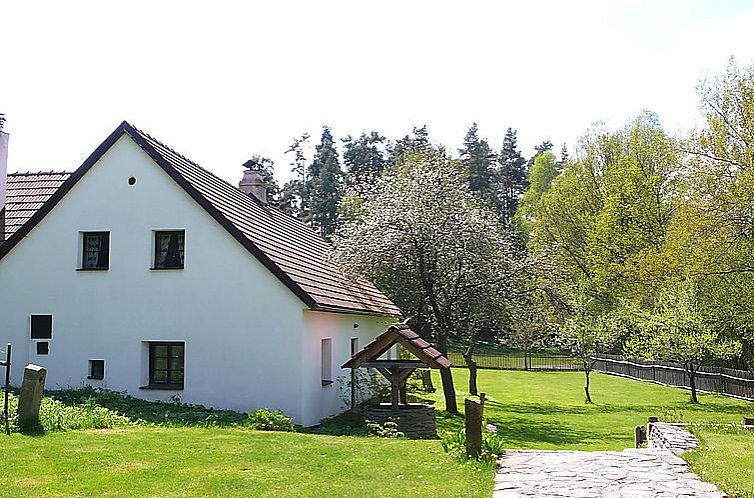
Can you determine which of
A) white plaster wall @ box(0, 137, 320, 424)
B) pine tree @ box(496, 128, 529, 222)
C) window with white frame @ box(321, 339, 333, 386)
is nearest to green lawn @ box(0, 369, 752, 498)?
white plaster wall @ box(0, 137, 320, 424)

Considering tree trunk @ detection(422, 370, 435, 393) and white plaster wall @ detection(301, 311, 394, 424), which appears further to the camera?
tree trunk @ detection(422, 370, 435, 393)

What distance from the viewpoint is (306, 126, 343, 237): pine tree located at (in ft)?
203

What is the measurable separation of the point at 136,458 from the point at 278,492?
279cm

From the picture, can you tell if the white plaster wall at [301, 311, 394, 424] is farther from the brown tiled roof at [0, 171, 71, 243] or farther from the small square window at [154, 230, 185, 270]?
the brown tiled roof at [0, 171, 71, 243]

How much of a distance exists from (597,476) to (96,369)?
11788 mm

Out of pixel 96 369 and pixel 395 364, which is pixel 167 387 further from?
pixel 395 364

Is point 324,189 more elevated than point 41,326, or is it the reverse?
point 324,189

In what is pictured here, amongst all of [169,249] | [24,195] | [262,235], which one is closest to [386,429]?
[262,235]

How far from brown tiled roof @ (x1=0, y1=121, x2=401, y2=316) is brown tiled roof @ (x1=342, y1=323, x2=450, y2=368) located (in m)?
1.35

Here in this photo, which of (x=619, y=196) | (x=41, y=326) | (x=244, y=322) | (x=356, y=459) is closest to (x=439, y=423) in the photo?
(x=244, y=322)

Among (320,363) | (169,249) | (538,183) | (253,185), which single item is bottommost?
(320,363)

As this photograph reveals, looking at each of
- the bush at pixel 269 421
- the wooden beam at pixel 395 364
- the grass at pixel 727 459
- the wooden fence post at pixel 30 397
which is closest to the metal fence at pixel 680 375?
the grass at pixel 727 459

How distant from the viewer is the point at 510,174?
75000mm

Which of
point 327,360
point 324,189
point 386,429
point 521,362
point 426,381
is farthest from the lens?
point 324,189
